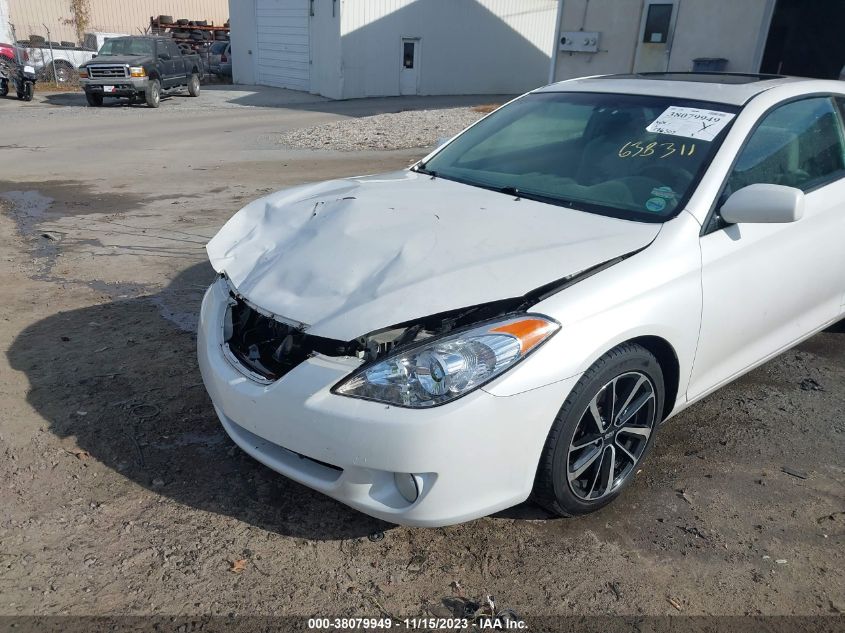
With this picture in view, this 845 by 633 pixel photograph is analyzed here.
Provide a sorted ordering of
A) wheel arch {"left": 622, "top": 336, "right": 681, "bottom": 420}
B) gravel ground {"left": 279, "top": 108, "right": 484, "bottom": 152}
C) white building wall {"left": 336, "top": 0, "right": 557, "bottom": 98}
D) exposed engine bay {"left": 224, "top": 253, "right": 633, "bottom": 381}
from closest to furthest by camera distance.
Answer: exposed engine bay {"left": 224, "top": 253, "right": 633, "bottom": 381}
wheel arch {"left": 622, "top": 336, "right": 681, "bottom": 420}
gravel ground {"left": 279, "top": 108, "right": 484, "bottom": 152}
white building wall {"left": 336, "top": 0, "right": 557, "bottom": 98}

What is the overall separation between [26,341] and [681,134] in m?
4.08

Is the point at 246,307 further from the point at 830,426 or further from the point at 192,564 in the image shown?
the point at 830,426

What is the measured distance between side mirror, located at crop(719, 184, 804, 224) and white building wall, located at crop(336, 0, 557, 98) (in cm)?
2227

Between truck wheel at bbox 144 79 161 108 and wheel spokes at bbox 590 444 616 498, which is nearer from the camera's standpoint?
wheel spokes at bbox 590 444 616 498

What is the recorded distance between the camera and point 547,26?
3045 centimetres

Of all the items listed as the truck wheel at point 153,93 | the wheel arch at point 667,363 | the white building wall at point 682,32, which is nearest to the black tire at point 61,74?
the truck wheel at point 153,93

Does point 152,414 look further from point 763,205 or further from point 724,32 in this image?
point 724,32

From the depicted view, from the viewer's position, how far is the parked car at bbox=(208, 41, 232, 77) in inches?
1214

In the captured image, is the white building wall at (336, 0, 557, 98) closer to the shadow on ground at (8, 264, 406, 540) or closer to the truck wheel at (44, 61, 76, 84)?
the truck wheel at (44, 61, 76, 84)

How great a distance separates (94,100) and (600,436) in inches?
827

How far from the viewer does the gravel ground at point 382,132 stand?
13.6 metres

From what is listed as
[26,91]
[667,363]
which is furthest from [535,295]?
[26,91]

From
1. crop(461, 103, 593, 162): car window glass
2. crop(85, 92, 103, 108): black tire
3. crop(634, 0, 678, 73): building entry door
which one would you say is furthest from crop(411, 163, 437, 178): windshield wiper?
crop(85, 92, 103, 108): black tire

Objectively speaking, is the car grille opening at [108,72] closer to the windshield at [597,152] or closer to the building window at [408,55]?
the building window at [408,55]
